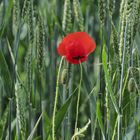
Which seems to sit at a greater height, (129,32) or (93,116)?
(129,32)

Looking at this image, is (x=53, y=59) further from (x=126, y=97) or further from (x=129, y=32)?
(x=129, y=32)

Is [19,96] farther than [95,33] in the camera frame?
No

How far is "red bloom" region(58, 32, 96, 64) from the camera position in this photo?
3.43 feet

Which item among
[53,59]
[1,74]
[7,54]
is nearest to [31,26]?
[1,74]

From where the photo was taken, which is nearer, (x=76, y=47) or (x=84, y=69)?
(x=76, y=47)

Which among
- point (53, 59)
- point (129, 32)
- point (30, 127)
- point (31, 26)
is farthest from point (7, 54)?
point (129, 32)

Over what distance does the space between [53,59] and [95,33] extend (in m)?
0.64

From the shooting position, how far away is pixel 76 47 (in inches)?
41.5

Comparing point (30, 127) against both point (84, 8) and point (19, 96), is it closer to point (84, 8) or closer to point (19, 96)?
point (19, 96)

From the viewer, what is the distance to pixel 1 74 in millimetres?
1155

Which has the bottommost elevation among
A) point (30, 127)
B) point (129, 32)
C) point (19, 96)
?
point (30, 127)

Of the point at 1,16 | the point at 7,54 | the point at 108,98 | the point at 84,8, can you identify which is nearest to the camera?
the point at 108,98

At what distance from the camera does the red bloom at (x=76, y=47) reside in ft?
3.43

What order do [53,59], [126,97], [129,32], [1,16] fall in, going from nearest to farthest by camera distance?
→ 1. [129,32]
2. [126,97]
3. [1,16]
4. [53,59]
